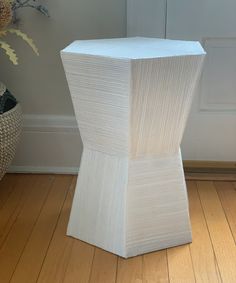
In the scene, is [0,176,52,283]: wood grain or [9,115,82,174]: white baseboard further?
[9,115,82,174]: white baseboard

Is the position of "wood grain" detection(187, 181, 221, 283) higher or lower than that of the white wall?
lower

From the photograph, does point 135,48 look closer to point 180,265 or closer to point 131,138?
point 131,138

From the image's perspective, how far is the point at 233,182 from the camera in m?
1.73

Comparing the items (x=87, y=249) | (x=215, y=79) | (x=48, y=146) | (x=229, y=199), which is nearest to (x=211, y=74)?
(x=215, y=79)

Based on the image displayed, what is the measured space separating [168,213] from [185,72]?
0.43 meters

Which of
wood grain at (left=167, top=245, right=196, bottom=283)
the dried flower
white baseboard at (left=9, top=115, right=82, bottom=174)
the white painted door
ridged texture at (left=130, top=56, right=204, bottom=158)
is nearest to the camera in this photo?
ridged texture at (left=130, top=56, right=204, bottom=158)

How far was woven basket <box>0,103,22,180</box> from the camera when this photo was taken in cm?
147

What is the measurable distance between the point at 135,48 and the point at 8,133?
1.82ft

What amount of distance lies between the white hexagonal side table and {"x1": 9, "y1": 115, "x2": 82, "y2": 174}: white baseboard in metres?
0.43

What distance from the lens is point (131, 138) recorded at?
1.19 meters

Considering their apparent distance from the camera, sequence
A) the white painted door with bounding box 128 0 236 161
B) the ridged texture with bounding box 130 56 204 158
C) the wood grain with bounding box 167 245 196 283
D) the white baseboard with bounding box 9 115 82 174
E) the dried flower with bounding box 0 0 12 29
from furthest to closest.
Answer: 1. the white baseboard with bounding box 9 115 82 174
2. the white painted door with bounding box 128 0 236 161
3. the dried flower with bounding box 0 0 12 29
4. the wood grain with bounding box 167 245 196 283
5. the ridged texture with bounding box 130 56 204 158

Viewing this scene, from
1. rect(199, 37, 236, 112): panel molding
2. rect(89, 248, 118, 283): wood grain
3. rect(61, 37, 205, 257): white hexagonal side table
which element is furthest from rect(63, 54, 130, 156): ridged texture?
rect(199, 37, 236, 112): panel molding

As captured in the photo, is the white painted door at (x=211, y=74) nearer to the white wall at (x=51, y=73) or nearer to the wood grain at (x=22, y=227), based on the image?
the white wall at (x=51, y=73)

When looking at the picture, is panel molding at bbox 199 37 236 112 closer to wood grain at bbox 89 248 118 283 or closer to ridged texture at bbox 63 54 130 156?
ridged texture at bbox 63 54 130 156
